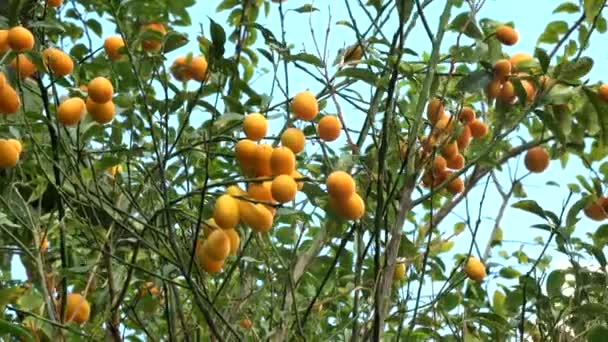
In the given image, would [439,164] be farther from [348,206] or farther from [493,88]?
[348,206]

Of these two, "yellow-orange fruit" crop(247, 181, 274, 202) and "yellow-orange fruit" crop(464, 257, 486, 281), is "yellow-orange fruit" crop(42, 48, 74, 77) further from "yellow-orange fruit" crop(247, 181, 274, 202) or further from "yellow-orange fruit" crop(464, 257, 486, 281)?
"yellow-orange fruit" crop(464, 257, 486, 281)

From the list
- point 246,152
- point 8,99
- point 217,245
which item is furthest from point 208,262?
point 8,99

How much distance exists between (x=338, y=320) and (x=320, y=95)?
0.42 meters

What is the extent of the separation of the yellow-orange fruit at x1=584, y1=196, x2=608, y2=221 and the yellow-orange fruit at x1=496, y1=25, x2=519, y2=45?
40 cm

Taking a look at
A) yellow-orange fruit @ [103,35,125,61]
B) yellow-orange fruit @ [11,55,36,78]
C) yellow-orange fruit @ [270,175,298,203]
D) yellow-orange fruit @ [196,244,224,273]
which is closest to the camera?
yellow-orange fruit @ [270,175,298,203]

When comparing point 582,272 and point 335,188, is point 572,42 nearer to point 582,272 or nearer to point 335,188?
point 582,272

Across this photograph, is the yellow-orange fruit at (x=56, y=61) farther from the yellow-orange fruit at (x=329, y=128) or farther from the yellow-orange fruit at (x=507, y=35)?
the yellow-orange fruit at (x=507, y=35)

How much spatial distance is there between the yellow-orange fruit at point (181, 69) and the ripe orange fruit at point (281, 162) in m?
0.59

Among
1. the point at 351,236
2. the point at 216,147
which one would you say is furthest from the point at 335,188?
the point at 216,147

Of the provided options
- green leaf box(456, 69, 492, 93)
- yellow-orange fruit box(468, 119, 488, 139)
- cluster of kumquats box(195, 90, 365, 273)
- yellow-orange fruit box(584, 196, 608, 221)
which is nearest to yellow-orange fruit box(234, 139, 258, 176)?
cluster of kumquats box(195, 90, 365, 273)

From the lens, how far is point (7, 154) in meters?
1.23

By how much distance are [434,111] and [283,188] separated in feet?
1.14

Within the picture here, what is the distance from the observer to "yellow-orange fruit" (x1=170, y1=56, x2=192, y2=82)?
1.58m

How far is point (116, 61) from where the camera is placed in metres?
1.58
